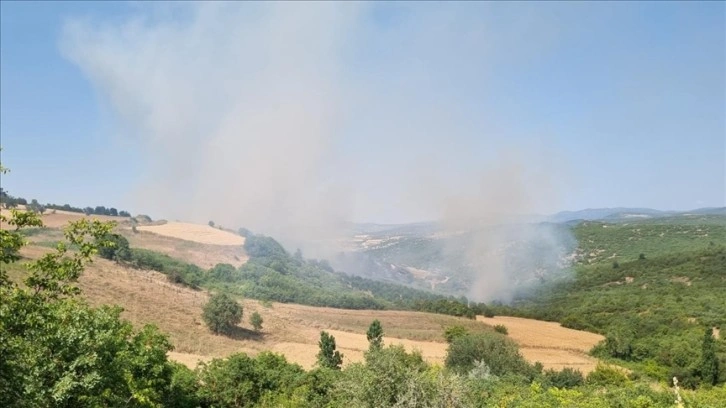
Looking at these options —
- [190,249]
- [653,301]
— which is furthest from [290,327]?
[190,249]

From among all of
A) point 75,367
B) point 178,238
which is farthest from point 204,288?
point 75,367

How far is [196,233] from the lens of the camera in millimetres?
127562

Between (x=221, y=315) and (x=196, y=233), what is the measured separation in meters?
82.3

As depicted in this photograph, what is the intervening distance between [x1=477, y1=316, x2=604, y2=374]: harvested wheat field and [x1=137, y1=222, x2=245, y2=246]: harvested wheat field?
7164 cm

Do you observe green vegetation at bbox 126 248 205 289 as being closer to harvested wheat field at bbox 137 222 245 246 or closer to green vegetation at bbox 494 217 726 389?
harvested wheat field at bbox 137 222 245 246

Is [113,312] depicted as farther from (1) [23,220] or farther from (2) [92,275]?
(2) [92,275]

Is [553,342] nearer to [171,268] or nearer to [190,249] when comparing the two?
[171,268]

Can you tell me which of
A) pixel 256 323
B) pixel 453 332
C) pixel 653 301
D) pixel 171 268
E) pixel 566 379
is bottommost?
pixel 453 332

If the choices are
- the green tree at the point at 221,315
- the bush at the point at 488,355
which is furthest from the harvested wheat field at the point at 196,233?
the bush at the point at 488,355

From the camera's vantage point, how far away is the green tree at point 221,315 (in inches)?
1959

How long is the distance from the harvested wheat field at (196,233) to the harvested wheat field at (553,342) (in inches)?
2821

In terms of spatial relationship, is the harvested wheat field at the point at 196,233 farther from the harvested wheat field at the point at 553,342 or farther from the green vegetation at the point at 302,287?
the harvested wheat field at the point at 553,342

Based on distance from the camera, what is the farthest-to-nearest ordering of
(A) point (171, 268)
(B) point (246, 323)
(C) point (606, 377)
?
(A) point (171, 268) < (B) point (246, 323) < (C) point (606, 377)

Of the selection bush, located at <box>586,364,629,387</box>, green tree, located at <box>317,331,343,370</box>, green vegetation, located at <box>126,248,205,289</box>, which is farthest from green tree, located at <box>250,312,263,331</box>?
bush, located at <box>586,364,629,387</box>
